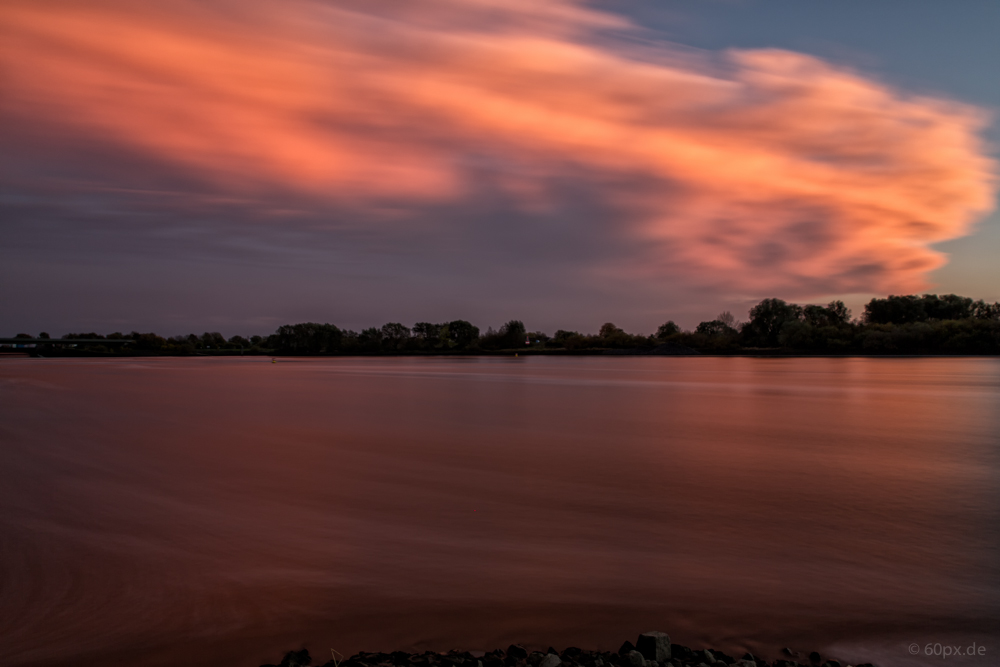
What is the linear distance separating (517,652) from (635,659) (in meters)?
0.69

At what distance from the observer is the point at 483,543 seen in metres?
5.70

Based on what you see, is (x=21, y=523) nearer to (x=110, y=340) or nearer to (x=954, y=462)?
(x=954, y=462)

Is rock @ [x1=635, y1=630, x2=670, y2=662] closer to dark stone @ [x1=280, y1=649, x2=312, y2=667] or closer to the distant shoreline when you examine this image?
dark stone @ [x1=280, y1=649, x2=312, y2=667]

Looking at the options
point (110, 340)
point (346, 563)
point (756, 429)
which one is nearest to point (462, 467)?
point (346, 563)

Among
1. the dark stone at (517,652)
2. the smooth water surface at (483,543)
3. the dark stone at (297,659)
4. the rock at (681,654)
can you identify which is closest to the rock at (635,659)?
the rock at (681,654)

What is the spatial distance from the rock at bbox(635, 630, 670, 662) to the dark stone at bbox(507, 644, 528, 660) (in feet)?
2.15

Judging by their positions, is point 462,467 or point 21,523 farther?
point 462,467

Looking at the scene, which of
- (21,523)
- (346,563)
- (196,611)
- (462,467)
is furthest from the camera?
(462,467)

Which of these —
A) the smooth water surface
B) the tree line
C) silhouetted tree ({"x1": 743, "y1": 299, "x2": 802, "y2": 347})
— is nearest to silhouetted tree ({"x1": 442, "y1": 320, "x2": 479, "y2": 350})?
the tree line

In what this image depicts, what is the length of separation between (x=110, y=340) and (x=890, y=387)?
7224 inches

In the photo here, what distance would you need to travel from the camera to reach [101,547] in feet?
18.3

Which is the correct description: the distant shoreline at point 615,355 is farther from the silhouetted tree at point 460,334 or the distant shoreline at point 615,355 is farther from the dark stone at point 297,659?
the dark stone at point 297,659

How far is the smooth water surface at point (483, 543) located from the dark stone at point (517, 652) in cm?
18

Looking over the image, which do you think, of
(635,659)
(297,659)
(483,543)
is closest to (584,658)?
(635,659)
